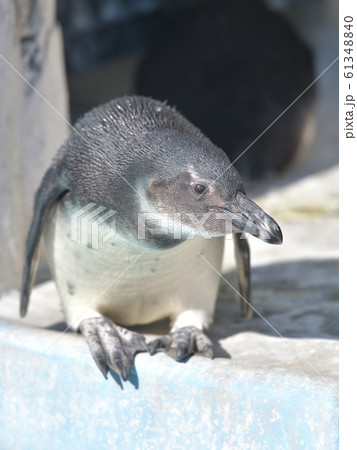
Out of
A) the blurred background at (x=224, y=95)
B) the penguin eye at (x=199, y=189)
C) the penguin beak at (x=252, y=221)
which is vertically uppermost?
the penguin eye at (x=199, y=189)

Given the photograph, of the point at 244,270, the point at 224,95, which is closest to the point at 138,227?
the point at 244,270

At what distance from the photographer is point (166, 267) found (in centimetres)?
271

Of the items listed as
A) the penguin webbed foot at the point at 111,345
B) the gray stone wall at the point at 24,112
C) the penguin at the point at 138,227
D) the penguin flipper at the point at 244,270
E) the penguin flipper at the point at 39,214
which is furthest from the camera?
the gray stone wall at the point at 24,112

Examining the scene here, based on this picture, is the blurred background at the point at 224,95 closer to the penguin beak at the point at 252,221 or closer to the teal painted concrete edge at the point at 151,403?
the teal painted concrete edge at the point at 151,403

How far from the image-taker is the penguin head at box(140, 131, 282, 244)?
2320mm

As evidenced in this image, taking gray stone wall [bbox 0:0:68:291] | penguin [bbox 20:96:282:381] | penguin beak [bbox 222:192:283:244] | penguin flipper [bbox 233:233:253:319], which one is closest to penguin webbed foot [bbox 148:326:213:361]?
penguin [bbox 20:96:282:381]

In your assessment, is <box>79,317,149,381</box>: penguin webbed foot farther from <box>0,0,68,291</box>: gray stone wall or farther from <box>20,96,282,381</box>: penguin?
<box>0,0,68,291</box>: gray stone wall

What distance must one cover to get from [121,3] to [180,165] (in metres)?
4.71

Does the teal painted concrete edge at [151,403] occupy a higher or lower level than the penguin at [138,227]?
lower

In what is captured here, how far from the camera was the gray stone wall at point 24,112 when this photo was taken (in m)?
3.42

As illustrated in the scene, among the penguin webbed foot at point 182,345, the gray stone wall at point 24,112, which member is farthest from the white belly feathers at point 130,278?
the gray stone wall at point 24,112

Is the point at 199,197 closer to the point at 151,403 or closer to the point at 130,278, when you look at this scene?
the point at 130,278

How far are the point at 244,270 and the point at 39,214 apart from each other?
682 mm

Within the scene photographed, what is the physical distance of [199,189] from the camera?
235cm
